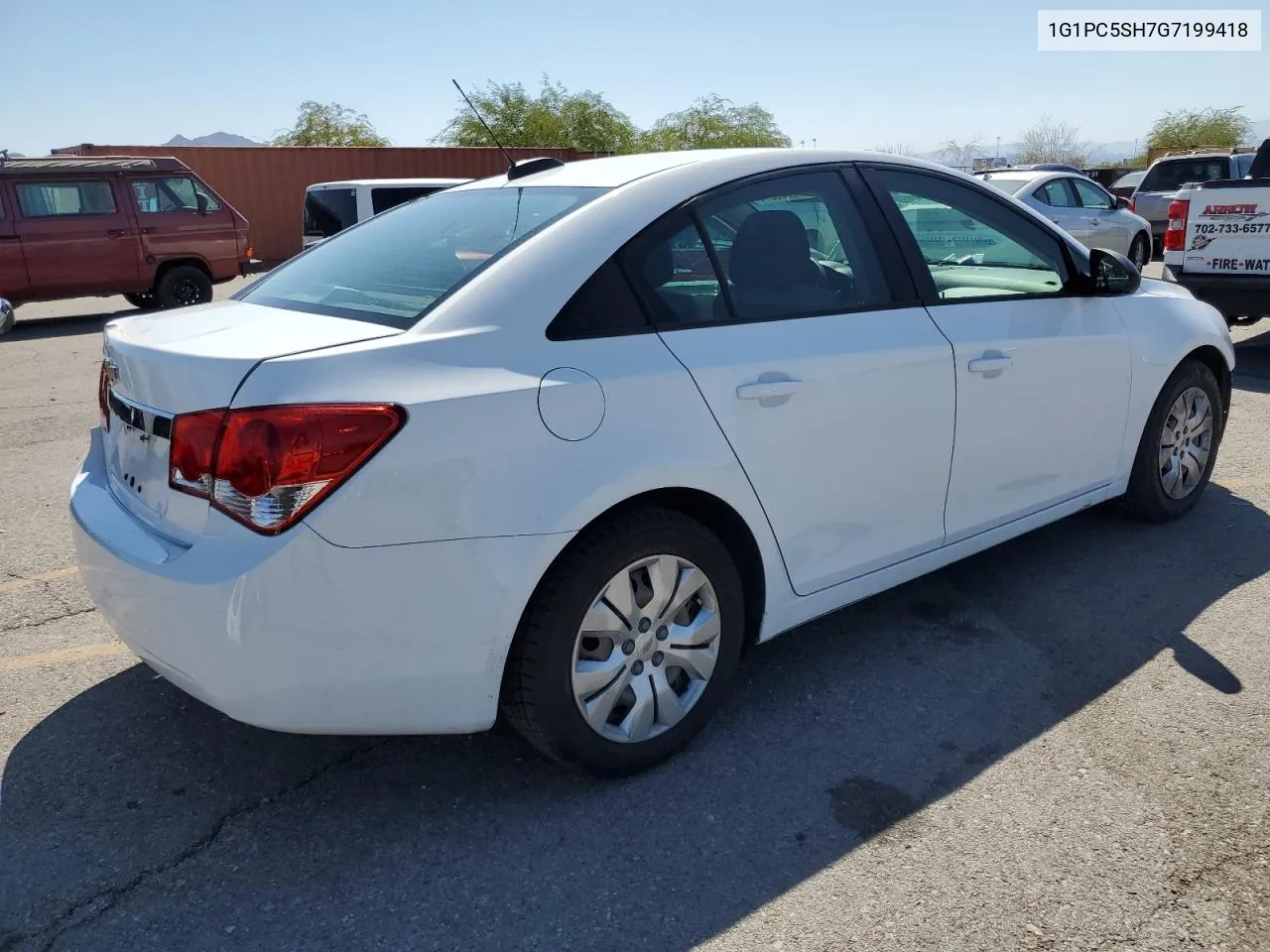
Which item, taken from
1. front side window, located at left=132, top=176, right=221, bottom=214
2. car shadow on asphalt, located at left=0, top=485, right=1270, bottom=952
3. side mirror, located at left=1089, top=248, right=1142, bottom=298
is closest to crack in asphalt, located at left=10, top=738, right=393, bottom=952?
car shadow on asphalt, located at left=0, top=485, right=1270, bottom=952

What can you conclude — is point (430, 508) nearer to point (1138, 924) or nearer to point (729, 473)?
point (729, 473)

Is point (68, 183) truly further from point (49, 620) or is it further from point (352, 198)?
point (49, 620)

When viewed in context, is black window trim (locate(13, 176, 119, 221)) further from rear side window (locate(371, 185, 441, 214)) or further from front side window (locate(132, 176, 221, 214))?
rear side window (locate(371, 185, 441, 214))

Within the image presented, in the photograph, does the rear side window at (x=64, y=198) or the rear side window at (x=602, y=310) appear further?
the rear side window at (x=64, y=198)

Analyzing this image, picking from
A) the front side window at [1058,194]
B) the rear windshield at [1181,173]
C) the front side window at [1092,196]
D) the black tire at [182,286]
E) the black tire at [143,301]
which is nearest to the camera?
the front side window at [1058,194]

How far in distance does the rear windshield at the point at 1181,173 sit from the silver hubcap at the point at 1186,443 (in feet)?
50.9

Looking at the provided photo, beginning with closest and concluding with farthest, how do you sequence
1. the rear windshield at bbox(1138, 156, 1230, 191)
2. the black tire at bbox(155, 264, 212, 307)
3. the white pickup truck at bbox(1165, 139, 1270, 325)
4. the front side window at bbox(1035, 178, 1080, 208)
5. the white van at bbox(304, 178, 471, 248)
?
1. the white pickup truck at bbox(1165, 139, 1270, 325)
2. the white van at bbox(304, 178, 471, 248)
3. the front side window at bbox(1035, 178, 1080, 208)
4. the black tire at bbox(155, 264, 212, 307)
5. the rear windshield at bbox(1138, 156, 1230, 191)

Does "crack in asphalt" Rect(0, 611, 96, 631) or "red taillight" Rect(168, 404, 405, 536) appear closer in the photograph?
"red taillight" Rect(168, 404, 405, 536)

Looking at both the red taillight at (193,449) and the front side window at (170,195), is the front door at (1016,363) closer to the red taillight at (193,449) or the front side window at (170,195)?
the red taillight at (193,449)

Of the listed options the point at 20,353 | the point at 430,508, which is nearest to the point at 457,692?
the point at 430,508

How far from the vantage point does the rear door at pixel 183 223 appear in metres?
13.8

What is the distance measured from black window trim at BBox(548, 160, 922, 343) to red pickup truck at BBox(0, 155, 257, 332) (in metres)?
11.8

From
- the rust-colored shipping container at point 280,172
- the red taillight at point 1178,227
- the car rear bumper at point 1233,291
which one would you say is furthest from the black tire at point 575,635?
the rust-colored shipping container at point 280,172

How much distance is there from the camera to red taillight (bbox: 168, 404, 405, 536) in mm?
2293
